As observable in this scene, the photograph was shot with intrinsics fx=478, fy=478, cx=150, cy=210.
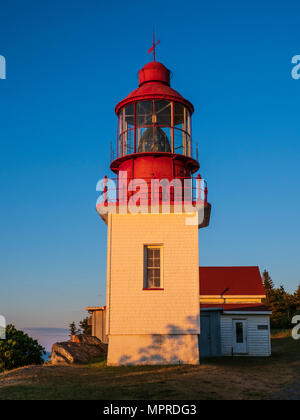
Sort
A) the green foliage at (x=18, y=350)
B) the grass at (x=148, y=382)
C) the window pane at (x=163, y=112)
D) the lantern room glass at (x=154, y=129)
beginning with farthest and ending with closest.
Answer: the green foliage at (x=18, y=350) < the window pane at (x=163, y=112) < the lantern room glass at (x=154, y=129) < the grass at (x=148, y=382)

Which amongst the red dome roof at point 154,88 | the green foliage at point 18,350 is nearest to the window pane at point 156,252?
the red dome roof at point 154,88

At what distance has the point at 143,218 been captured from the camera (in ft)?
59.2

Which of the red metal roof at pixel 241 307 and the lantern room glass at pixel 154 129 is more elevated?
the lantern room glass at pixel 154 129

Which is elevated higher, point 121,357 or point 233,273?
point 233,273

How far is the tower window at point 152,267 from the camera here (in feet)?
58.2

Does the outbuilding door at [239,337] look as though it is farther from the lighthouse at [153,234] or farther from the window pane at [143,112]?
the window pane at [143,112]

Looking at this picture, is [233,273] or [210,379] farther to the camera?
[233,273]

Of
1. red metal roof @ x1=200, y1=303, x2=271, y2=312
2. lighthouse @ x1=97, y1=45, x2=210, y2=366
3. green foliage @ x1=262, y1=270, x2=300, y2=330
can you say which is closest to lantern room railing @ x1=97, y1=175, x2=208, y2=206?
lighthouse @ x1=97, y1=45, x2=210, y2=366

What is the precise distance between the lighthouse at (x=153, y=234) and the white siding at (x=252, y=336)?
7811 millimetres

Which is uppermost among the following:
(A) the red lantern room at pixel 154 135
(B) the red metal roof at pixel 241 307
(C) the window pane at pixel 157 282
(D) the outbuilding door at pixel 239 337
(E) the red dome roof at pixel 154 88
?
(E) the red dome roof at pixel 154 88

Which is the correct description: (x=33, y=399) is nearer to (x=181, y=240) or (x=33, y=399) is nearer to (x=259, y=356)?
(x=181, y=240)
